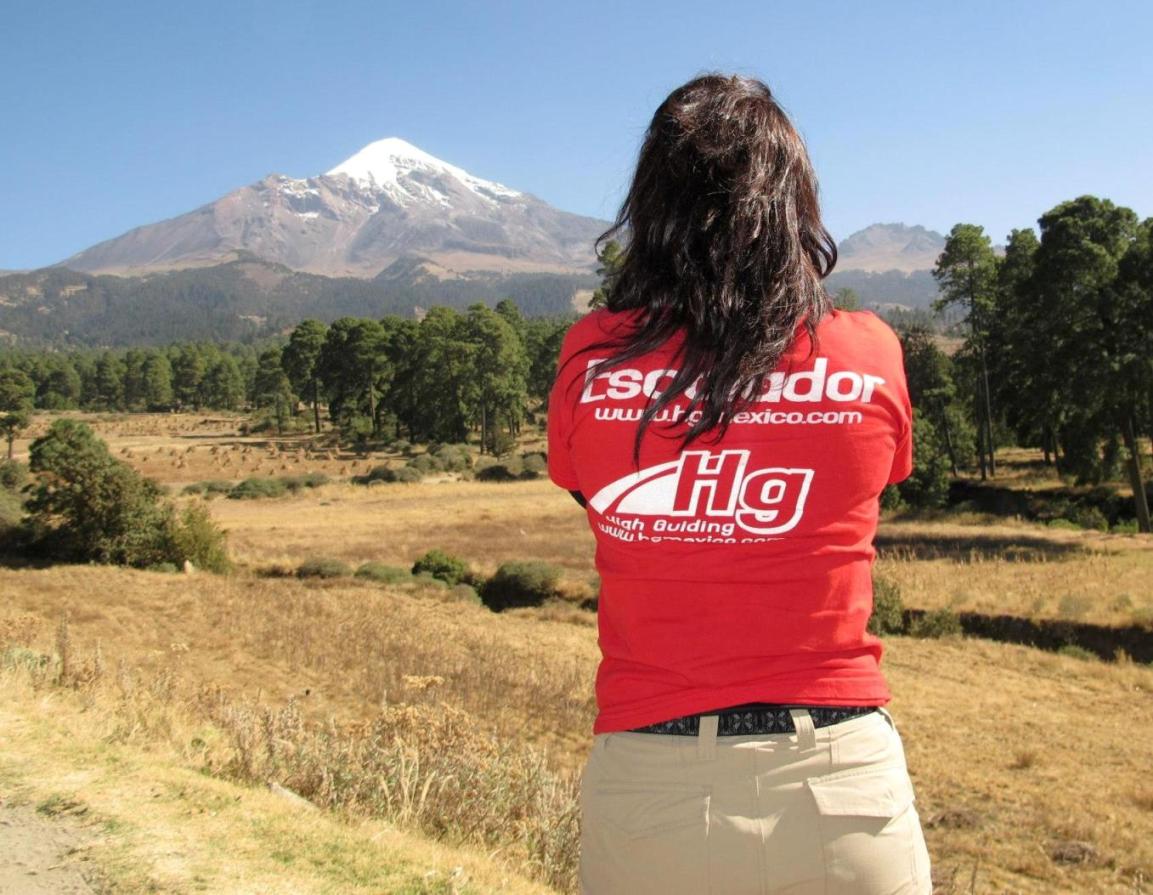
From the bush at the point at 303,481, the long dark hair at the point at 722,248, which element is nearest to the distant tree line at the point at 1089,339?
the bush at the point at 303,481

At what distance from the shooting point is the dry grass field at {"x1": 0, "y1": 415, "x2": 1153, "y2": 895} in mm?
6133

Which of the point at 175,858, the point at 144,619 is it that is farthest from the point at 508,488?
the point at 175,858

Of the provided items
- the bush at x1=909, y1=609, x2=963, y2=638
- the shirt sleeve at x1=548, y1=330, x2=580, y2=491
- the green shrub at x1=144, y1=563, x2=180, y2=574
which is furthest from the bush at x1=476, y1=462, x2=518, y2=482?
the shirt sleeve at x1=548, y1=330, x2=580, y2=491

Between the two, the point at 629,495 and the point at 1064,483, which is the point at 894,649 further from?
the point at 1064,483

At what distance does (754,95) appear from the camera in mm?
1915

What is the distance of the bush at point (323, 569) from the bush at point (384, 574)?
16.3 inches

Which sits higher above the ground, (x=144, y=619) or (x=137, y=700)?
(x=137, y=700)

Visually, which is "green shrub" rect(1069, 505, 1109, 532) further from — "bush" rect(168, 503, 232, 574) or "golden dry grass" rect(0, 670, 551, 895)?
"golden dry grass" rect(0, 670, 551, 895)

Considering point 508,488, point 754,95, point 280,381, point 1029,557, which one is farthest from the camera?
point 280,381

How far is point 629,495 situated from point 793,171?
0.74 m

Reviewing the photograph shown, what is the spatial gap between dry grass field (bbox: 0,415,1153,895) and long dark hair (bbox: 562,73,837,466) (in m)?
3.93

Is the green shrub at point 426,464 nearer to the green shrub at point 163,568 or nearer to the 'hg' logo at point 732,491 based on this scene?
the green shrub at point 163,568

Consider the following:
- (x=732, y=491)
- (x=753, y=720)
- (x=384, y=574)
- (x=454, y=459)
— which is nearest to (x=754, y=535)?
(x=732, y=491)

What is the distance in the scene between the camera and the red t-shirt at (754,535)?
5.59 feet
